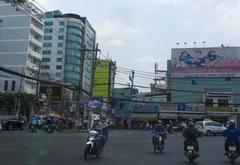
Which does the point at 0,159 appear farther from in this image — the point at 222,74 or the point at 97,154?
the point at 222,74

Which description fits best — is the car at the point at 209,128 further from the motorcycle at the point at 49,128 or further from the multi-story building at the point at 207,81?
the multi-story building at the point at 207,81

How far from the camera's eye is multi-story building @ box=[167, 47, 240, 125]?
246 ft

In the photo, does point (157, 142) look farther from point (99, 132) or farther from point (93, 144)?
point (93, 144)

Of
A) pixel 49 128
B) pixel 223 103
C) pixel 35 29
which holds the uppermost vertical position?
pixel 35 29

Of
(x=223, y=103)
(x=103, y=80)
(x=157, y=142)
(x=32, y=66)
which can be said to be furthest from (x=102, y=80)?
(x=157, y=142)

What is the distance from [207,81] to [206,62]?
371 cm

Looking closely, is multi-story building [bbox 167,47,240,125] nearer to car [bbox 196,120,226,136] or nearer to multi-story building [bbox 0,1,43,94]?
car [bbox 196,120,226,136]

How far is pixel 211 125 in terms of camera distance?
49.4 metres

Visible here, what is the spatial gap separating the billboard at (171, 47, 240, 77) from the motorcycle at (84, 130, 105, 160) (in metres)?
61.3

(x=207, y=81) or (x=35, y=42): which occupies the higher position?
(x=35, y=42)

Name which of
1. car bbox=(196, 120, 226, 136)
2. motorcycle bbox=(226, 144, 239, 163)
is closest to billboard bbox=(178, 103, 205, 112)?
car bbox=(196, 120, 226, 136)

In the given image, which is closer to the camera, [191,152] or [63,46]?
[191,152]

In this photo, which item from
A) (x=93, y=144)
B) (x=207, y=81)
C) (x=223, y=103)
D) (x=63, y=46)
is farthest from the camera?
(x=63, y=46)

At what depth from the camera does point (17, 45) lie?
83.5 metres
